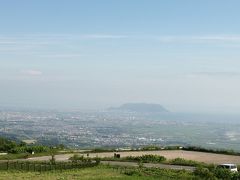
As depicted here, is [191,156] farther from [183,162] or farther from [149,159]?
[183,162]

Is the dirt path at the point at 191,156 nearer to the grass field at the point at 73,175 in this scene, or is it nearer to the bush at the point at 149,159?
the bush at the point at 149,159

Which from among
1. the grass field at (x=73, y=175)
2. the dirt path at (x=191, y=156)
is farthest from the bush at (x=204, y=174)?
the dirt path at (x=191, y=156)

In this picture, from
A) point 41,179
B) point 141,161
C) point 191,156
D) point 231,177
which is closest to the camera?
point 41,179

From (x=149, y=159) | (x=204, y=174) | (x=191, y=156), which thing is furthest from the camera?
(x=191, y=156)

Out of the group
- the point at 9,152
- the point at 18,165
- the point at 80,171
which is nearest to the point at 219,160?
the point at 80,171

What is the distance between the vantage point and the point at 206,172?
3653 cm

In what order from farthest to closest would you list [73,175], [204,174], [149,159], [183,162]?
[149,159] < [183,162] < [204,174] < [73,175]

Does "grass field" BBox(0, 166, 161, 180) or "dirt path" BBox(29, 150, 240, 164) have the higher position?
"dirt path" BBox(29, 150, 240, 164)

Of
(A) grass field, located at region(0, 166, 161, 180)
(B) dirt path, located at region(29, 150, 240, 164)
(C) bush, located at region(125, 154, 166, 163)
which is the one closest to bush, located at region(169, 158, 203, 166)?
(C) bush, located at region(125, 154, 166, 163)

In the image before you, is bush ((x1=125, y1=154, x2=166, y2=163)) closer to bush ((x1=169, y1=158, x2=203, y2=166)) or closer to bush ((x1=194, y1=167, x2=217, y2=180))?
bush ((x1=169, y1=158, x2=203, y2=166))

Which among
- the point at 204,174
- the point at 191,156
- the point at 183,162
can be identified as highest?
the point at 191,156

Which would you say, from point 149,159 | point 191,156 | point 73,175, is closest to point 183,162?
point 149,159

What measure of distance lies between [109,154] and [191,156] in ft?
29.0

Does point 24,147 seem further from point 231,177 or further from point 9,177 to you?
point 231,177
